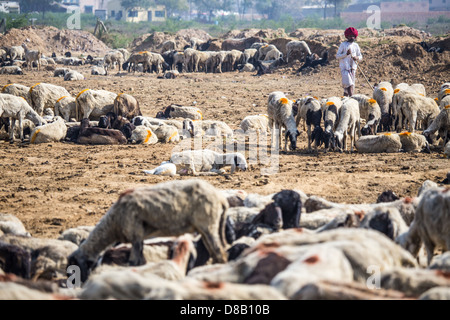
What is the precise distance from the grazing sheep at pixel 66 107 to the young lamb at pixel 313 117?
6602mm

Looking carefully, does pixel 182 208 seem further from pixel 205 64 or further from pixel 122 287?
pixel 205 64

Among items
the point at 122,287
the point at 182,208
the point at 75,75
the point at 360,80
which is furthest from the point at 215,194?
the point at 75,75

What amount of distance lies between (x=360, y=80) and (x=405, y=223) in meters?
20.2

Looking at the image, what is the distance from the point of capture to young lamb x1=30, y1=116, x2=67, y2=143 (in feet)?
44.9

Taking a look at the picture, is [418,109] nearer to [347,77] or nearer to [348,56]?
[347,77]

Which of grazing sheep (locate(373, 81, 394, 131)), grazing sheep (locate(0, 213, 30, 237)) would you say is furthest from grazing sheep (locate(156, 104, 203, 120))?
grazing sheep (locate(0, 213, 30, 237))

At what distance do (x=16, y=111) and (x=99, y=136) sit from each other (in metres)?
2.19

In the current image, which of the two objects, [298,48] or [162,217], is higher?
[298,48]

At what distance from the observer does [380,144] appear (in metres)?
12.8

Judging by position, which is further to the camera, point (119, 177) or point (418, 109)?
point (418, 109)

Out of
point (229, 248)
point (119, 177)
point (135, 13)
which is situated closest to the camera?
point (229, 248)

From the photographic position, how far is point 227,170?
37.8 feet

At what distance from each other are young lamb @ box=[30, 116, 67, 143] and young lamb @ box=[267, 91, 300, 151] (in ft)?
18.1

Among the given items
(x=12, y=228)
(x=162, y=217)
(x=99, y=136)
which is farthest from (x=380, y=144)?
(x=12, y=228)
